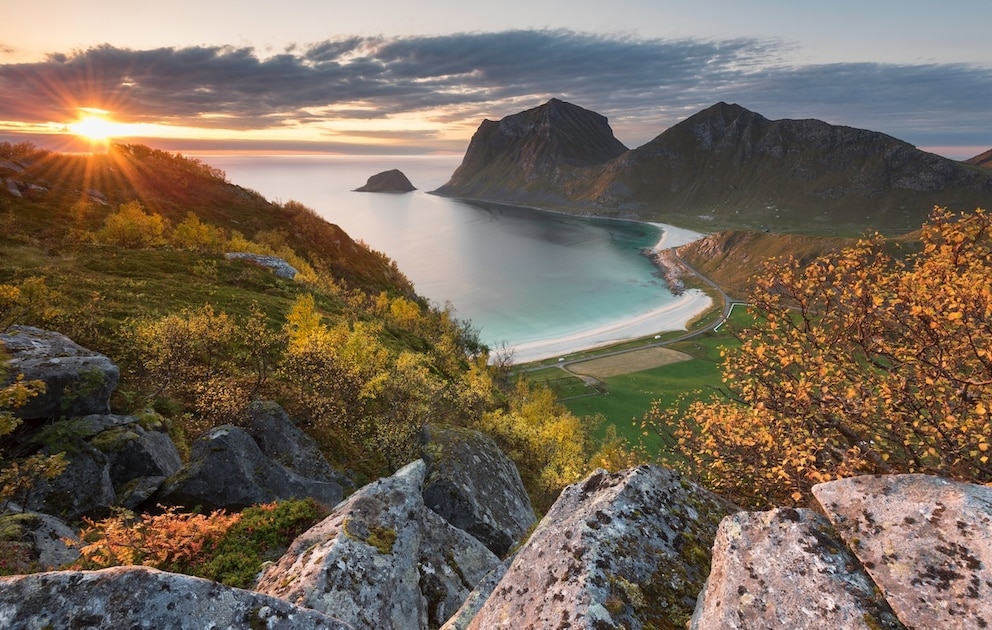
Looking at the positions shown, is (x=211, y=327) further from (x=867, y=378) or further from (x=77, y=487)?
(x=867, y=378)

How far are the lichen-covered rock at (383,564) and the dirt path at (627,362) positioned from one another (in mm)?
129578

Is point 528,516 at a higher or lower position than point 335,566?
lower

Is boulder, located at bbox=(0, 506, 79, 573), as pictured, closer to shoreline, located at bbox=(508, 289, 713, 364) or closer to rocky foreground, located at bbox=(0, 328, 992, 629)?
rocky foreground, located at bbox=(0, 328, 992, 629)

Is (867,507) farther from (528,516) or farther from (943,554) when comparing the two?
(528,516)

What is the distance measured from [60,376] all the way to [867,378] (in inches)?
1228

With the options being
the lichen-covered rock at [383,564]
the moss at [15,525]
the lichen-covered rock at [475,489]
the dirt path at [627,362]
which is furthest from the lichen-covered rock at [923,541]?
the dirt path at [627,362]

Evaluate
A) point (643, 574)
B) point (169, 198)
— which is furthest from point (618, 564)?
point (169, 198)

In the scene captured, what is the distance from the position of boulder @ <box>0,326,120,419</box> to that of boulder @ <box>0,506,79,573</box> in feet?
19.0

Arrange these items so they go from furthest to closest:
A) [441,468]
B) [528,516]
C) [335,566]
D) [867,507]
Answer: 1. [528,516]
2. [441,468]
3. [335,566]
4. [867,507]

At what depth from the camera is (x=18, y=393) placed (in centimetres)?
1367

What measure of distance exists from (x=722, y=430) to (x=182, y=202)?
138512 millimetres

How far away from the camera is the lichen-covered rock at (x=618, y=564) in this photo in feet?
26.0

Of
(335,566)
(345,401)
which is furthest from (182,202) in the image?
(335,566)

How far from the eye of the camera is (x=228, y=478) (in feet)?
64.0
